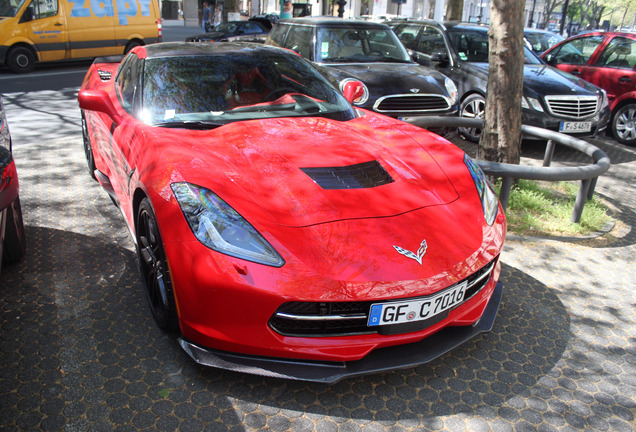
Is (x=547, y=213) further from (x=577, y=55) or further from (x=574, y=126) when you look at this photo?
(x=577, y=55)

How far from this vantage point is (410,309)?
97.7 inches

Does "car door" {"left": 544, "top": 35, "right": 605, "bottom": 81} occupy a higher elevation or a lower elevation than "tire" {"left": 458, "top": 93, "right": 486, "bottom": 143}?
higher

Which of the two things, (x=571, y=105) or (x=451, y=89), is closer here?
(x=451, y=89)

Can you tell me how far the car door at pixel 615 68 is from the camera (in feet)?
29.4

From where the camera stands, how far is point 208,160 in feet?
9.77

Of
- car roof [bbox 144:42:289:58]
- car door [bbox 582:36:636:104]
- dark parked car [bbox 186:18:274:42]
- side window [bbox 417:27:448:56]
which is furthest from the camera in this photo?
dark parked car [bbox 186:18:274:42]

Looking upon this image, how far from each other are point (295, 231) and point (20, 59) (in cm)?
1312

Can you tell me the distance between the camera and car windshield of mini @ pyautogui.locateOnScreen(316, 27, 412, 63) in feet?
25.5

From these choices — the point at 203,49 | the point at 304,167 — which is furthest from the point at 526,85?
the point at 304,167

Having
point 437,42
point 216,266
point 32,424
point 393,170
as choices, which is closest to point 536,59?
point 437,42

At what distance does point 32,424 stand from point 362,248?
1.64 metres

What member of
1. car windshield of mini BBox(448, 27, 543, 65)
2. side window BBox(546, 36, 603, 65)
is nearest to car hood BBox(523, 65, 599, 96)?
car windshield of mini BBox(448, 27, 543, 65)

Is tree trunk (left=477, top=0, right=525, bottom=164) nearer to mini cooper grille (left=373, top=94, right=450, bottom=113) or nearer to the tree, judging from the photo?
mini cooper grille (left=373, top=94, right=450, bottom=113)

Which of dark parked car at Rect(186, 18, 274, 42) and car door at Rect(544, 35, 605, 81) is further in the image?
dark parked car at Rect(186, 18, 274, 42)
